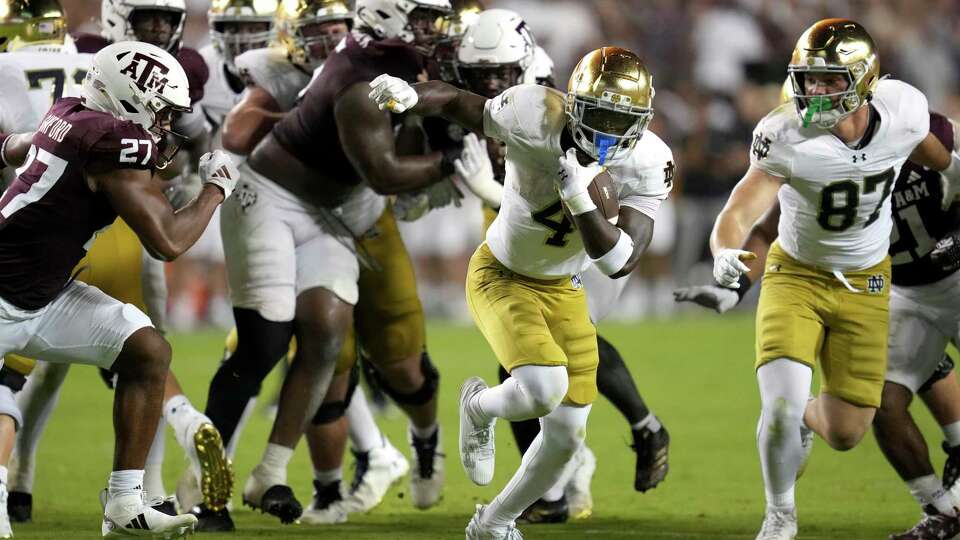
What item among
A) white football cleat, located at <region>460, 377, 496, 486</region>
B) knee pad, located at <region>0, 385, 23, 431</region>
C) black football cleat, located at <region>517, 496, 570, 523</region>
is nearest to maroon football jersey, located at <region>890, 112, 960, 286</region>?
black football cleat, located at <region>517, 496, 570, 523</region>

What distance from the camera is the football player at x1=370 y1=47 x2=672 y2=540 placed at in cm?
502

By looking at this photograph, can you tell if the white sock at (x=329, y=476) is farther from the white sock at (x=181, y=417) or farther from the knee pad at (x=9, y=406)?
the knee pad at (x=9, y=406)

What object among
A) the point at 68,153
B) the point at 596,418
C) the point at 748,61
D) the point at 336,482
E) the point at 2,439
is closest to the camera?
the point at 68,153

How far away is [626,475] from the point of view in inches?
296

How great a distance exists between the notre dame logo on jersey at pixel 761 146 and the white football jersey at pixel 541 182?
1.35 ft

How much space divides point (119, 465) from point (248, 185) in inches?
62.9

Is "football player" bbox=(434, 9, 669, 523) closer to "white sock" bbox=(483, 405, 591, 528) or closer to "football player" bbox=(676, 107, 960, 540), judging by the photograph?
"football player" bbox=(676, 107, 960, 540)

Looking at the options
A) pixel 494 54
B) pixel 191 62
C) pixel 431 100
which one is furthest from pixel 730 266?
pixel 191 62

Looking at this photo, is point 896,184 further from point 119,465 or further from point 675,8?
point 675,8

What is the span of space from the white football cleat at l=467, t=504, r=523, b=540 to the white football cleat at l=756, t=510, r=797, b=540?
35.9 inches

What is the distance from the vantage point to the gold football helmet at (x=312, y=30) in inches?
264

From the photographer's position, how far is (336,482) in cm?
650

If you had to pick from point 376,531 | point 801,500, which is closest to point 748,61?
point 801,500

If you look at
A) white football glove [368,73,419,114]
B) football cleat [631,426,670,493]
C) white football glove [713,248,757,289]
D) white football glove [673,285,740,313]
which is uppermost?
white football glove [368,73,419,114]
